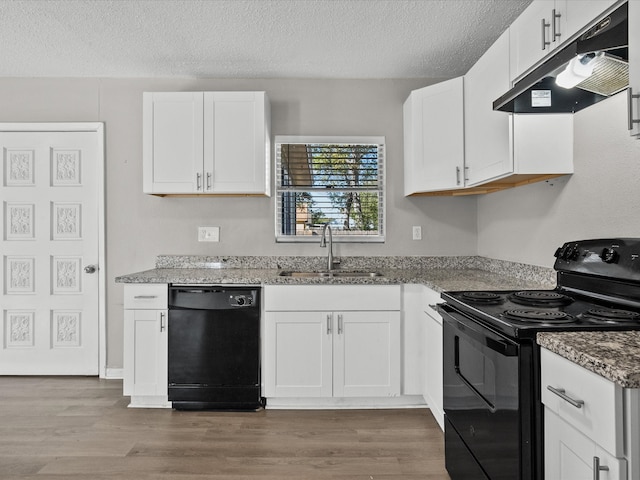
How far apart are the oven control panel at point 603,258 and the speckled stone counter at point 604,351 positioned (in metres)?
0.43

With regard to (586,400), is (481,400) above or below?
below

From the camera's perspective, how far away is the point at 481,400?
5.04 feet

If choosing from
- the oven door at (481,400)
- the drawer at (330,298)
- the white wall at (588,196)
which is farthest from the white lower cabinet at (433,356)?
the white wall at (588,196)

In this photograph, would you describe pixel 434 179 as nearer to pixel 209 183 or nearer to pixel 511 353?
pixel 209 183

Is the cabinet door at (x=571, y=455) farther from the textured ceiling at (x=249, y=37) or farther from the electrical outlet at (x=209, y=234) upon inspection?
the electrical outlet at (x=209, y=234)

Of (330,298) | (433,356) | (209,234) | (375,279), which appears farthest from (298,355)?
(209,234)

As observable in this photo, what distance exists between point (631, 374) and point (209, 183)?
2.67m

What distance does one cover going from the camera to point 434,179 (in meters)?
2.89

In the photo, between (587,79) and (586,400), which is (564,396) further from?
(587,79)

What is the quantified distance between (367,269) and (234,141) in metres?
1.37

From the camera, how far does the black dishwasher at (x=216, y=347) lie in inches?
108

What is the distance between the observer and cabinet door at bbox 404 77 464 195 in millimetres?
2727

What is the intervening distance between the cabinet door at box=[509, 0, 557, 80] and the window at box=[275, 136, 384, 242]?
1.46m

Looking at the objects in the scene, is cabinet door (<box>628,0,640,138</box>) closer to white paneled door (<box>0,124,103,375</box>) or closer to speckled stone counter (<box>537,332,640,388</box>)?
speckled stone counter (<box>537,332,640,388</box>)
